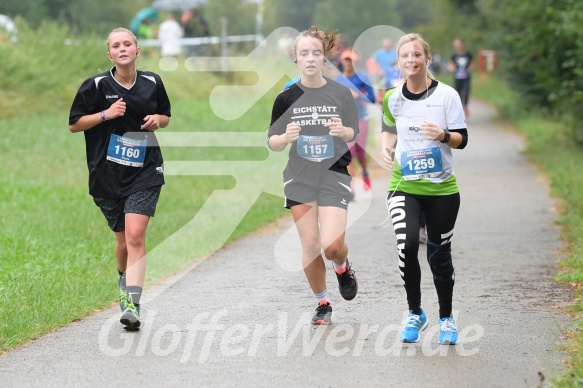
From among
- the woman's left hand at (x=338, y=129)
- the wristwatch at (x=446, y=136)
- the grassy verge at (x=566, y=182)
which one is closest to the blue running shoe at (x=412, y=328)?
the grassy verge at (x=566, y=182)

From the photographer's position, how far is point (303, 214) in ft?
25.0

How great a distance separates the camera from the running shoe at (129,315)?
7422 mm

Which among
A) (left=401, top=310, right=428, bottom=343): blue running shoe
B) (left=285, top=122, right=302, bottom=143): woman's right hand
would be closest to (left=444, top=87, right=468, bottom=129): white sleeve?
(left=285, top=122, right=302, bottom=143): woman's right hand

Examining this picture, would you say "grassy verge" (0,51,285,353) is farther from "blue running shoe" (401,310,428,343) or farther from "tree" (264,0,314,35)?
"tree" (264,0,314,35)

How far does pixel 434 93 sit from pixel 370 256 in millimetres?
4315

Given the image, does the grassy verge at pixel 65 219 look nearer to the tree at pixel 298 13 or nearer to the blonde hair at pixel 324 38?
the blonde hair at pixel 324 38

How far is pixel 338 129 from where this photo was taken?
24.3ft

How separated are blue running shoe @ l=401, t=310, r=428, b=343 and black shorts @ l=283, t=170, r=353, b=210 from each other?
39.5 inches

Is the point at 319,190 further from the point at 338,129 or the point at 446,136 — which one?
the point at 446,136

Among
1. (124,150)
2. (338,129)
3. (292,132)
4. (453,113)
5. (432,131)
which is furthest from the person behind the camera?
(124,150)

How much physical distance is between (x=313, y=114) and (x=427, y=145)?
971 mm

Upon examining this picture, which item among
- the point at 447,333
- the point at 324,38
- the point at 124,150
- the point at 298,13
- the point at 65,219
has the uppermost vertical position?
the point at 324,38

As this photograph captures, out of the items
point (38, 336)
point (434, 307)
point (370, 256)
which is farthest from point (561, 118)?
point (38, 336)

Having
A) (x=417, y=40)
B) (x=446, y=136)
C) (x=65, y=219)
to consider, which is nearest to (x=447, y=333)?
(x=446, y=136)
